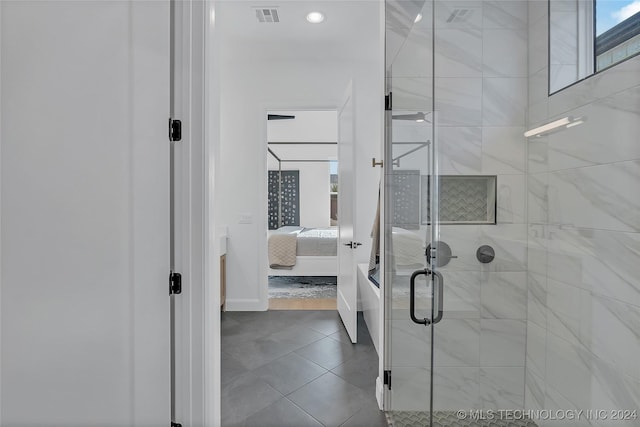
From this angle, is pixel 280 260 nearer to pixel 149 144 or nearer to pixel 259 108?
pixel 259 108

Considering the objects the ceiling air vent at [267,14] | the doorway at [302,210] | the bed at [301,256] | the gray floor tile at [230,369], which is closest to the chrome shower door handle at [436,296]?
the gray floor tile at [230,369]

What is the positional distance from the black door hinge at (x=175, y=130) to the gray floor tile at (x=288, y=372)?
167cm

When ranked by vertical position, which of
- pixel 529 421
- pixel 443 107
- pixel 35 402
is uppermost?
pixel 443 107

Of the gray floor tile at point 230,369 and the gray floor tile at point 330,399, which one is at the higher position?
the gray floor tile at point 230,369

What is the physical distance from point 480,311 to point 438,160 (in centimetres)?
82

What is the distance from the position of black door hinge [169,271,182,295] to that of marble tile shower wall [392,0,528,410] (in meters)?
1.18

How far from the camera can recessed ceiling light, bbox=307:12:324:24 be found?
2621mm

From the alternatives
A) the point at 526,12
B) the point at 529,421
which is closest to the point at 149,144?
the point at 526,12

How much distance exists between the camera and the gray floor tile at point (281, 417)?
5.47 ft

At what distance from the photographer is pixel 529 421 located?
57.7 inches

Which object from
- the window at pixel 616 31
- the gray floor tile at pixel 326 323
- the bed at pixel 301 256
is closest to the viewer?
the window at pixel 616 31

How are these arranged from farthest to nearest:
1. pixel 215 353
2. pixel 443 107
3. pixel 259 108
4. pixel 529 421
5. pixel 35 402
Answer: pixel 259 108
pixel 443 107
pixel 529 421
pixel 215 353
pixel 35 402

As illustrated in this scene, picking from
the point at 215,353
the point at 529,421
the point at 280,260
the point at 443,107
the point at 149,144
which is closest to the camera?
the point at 149,144

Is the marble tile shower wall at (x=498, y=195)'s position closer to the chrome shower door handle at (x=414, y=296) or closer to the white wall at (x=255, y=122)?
the chrome shower door handle at (x=414, y=296)
